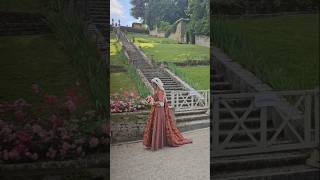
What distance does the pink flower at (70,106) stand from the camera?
5273 millimetres

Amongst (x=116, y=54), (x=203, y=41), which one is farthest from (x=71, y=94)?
(x=203, y=41)

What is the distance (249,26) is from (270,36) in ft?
0.97

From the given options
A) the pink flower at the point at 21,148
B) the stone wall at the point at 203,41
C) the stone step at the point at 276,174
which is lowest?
the stone step at the point at 276,174

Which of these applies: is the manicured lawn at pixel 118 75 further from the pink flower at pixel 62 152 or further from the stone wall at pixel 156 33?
the pink flower at pixel 62 152

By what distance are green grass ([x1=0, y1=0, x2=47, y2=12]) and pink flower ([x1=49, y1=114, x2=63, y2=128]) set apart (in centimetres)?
121

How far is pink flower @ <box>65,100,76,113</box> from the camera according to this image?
17.3 feet

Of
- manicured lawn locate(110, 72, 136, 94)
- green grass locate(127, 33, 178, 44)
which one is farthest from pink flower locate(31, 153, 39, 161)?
green grass locate(127, 33, 178, 44)

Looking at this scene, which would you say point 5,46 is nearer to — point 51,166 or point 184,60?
point 51,166

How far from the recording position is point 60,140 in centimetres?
525

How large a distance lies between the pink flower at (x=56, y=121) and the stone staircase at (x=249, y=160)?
1.85 m

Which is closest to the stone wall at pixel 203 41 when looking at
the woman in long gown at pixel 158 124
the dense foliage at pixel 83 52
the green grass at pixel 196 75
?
the green grass at pixel 196 75

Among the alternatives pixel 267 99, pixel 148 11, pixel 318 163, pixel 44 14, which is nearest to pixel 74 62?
pixel 44 14

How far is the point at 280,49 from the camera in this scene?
5.98 metres

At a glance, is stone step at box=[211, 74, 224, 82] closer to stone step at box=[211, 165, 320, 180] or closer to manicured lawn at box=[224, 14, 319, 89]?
manicured lawn at box=[224, 14, 319, 89]
